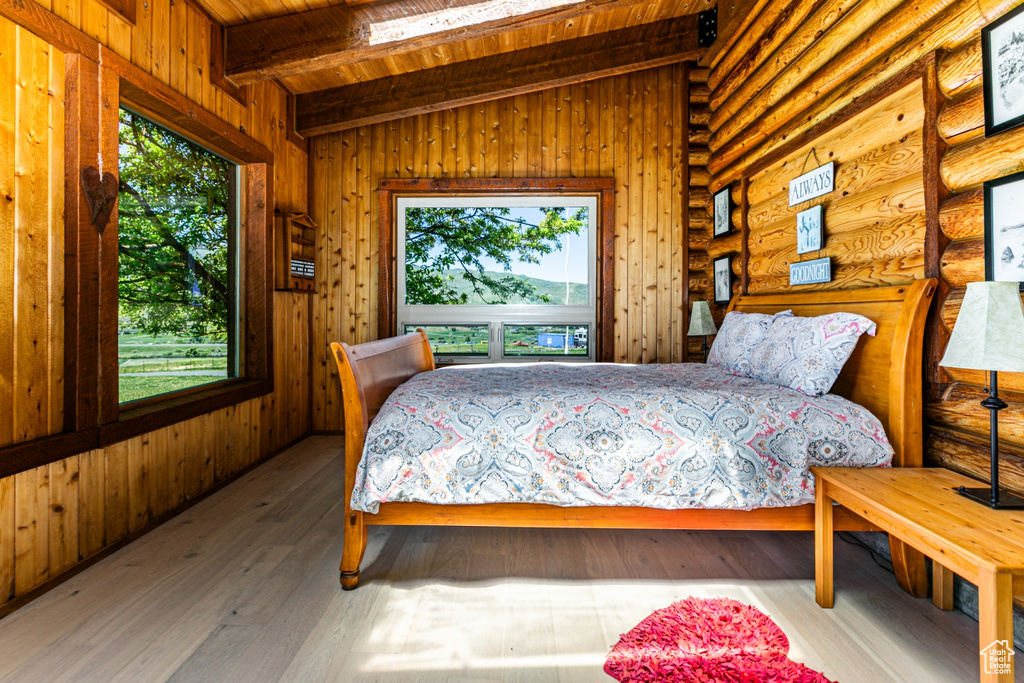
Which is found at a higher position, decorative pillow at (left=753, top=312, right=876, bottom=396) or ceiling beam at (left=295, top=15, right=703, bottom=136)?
ceiling beam at (left=295, top=15, right=703, bottom=136)

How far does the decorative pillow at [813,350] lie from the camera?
2.07 meters

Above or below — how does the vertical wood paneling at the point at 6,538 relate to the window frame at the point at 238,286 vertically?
below

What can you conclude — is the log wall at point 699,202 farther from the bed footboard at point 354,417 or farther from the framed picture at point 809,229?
the bed footboard at point 354,417

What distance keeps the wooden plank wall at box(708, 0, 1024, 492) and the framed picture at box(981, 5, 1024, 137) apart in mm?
51

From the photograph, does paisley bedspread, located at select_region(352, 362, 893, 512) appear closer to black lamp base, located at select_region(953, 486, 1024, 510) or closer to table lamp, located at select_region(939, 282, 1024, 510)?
black lamp base, located at select_region(953, 486, 1024, 510)

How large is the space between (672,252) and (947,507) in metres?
3.24

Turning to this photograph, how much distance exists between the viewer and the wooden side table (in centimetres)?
108

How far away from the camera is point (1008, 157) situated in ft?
5.44

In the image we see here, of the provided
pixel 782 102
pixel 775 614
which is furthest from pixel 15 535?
pixel 782 102

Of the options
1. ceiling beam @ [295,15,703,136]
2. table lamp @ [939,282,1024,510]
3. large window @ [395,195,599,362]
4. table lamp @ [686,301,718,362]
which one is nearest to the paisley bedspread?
table lamp @ [939,282,1024,510]

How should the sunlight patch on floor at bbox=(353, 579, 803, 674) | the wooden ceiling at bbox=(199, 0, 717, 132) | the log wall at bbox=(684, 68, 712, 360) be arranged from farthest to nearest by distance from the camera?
the log wall at bbox=(684, 68, 712, 360) < the wooden ceiling at bbox=(199, 0, 717, 132) < the sunlight patch on floor at bbox=(353, 579, 803, 674)

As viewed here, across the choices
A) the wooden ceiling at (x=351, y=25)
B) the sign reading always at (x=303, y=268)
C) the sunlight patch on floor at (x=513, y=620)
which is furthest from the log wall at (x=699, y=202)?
the sign reading always at (x=303, y=268)

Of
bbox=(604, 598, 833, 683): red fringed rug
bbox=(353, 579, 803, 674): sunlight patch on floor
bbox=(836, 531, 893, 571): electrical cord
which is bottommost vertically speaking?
bbox=(353, 579, 803, 674): sunlight patch on floor

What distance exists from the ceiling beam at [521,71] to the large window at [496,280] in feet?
3.00
